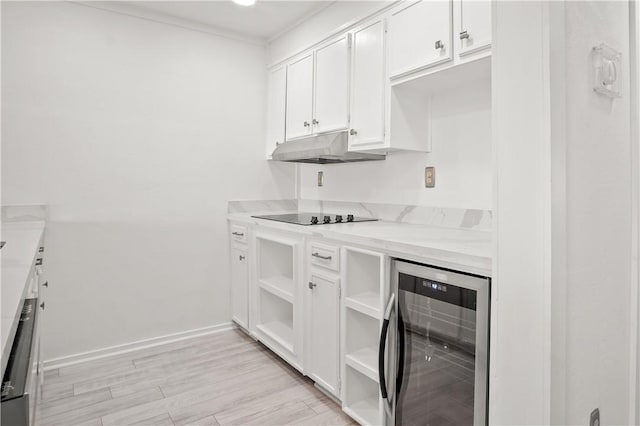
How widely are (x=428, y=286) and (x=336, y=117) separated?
4.86ft

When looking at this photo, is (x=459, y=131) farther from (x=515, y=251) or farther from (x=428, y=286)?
(x=515, y=251)

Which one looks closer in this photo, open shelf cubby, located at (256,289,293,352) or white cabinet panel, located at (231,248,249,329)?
open shelf cubby, located at (256,289,293,352)

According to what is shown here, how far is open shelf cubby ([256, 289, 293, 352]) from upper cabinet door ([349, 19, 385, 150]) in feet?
4.33

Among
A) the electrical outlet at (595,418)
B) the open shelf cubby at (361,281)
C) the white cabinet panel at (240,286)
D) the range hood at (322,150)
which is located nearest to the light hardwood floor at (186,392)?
the white cabinet panel at (240,286)

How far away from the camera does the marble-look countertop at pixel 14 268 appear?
0.74 m

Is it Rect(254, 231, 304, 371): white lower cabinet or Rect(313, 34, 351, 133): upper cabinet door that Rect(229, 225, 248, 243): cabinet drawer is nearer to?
Rect(254, 231, 304, 371): white lower cabinet

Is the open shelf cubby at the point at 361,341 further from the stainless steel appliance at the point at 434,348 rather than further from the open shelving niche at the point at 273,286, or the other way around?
the open shelving niche at the point at 273,286

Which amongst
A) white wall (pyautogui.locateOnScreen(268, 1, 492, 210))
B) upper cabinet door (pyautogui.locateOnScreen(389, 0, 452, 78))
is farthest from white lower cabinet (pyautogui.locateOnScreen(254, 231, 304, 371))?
upper cabinet door (pyautogui.locateOnScreen(389, 0, 452, 78))

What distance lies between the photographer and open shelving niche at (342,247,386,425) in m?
1.97

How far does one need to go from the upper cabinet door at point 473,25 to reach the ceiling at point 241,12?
49.8 inches

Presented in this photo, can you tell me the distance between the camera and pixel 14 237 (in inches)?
74.7

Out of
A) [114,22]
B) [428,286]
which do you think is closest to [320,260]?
[428,286]

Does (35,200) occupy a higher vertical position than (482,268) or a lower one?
higher

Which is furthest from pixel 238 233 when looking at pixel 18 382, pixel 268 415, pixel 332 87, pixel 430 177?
pixel 18 382
